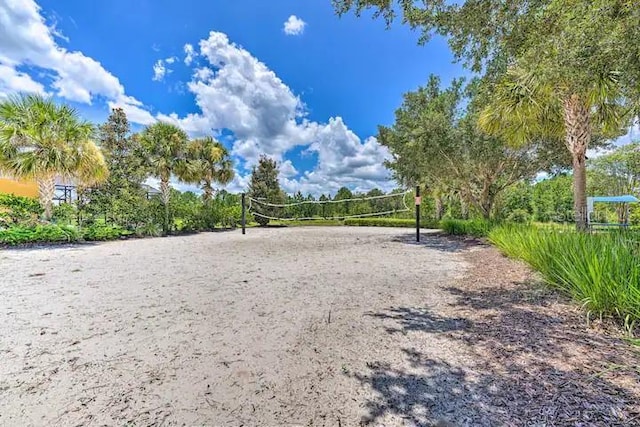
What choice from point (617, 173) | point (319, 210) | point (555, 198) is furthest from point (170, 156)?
point (555, 198)

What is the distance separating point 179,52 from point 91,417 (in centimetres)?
1205

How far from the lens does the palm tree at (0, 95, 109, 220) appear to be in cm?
833

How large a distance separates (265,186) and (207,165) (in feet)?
18.7

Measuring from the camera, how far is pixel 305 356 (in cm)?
214

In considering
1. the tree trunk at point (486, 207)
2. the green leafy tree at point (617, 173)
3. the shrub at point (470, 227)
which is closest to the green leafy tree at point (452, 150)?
the tree trunk at point (486, 207)

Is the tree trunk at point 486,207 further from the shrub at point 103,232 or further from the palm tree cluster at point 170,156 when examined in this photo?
the shrub at point 103,232

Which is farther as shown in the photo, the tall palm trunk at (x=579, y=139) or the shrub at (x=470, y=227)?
the shrub at (x=470, y=227)

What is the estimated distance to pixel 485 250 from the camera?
23.6ft

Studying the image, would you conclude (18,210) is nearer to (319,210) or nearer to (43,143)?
(43,143)

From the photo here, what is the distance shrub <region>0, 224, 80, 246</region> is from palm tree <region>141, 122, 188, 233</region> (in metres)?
3.78

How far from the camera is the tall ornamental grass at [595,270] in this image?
2.50m

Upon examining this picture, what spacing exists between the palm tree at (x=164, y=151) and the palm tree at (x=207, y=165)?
54 cm

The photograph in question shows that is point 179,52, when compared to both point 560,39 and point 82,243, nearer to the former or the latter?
point 82,243

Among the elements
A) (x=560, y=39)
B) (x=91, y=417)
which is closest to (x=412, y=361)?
(x=91, y=417)
